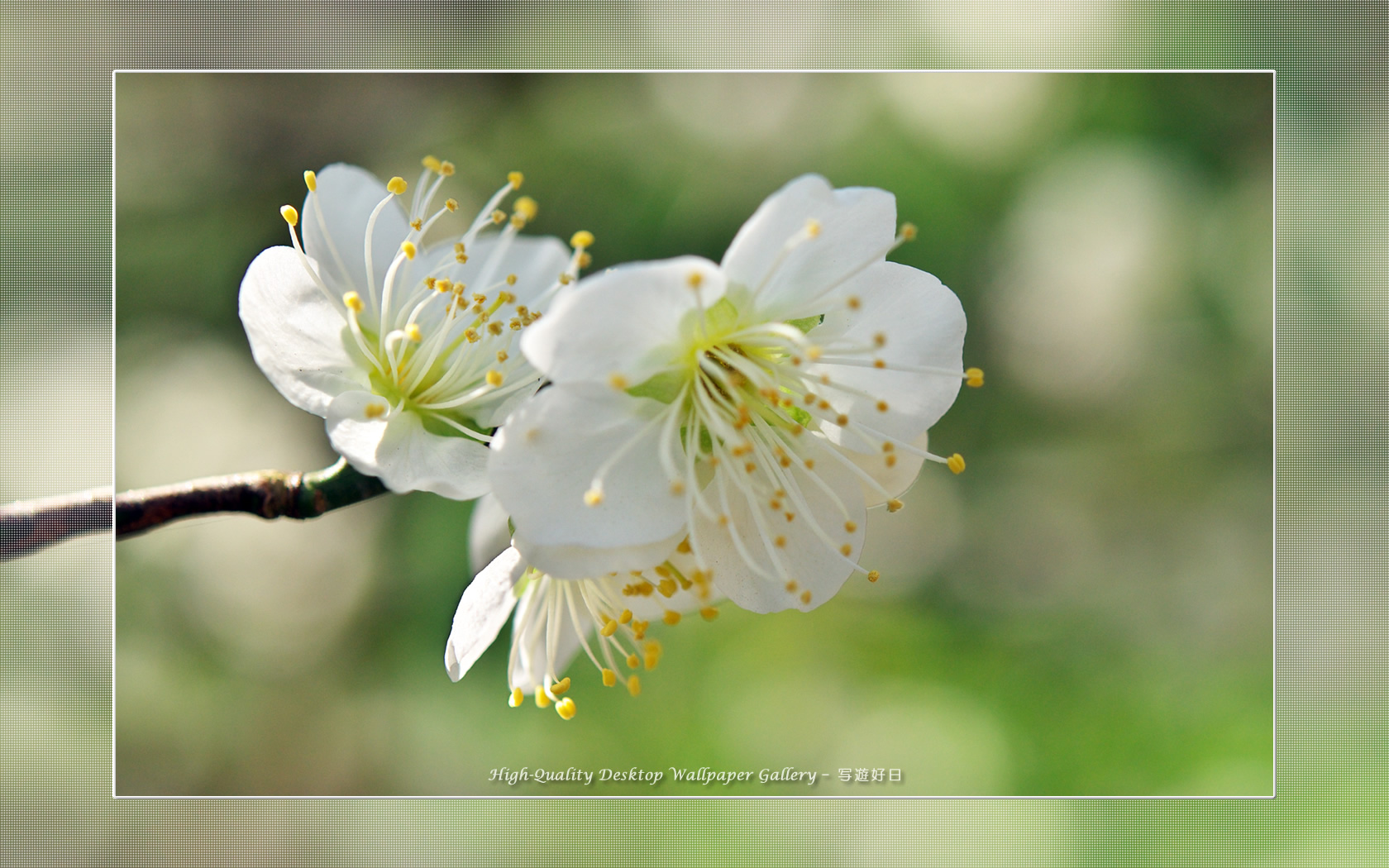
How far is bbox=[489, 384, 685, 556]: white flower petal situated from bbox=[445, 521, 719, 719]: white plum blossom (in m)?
0.09

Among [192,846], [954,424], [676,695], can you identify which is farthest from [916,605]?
[192,846]

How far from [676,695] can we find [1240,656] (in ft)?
4.12

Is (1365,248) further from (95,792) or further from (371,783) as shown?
(371,783)

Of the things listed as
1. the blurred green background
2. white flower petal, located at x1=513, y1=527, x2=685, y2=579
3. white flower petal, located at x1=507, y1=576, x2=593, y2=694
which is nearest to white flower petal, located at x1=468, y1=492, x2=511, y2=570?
white flower petal, located at x1=507, y1=576, x2=593, y2=694

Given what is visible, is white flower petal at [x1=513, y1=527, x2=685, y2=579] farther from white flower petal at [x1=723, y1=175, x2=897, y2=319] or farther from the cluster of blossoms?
white flower petal at [x1=723, y1=175, x2=897, y2=319]

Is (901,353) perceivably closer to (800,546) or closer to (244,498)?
(800,546)

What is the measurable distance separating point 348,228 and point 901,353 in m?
0.60

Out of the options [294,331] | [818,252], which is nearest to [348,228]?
[294,331]

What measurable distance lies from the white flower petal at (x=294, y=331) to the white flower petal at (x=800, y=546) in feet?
1.29

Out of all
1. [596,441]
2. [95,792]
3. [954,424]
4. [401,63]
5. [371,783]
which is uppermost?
[401,63]

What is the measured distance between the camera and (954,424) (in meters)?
2.50

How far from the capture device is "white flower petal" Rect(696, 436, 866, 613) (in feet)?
2.63

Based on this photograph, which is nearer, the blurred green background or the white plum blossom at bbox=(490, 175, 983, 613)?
the white plum blossom at bbox=(490, 175, 983, 613)

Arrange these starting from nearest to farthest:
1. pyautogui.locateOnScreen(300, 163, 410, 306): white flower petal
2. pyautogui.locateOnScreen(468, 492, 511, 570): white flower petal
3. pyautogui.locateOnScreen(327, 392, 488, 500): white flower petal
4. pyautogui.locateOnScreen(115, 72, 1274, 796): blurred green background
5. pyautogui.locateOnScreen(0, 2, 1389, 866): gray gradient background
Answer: pyautogui.locateOnScreen(327, 392, 488, 500): white flower petal < pyautogui.locateOnScreen(300, 163, 410, 306): white flower petal < pyautogui.locateOnScreen(468, 492, 511, 570): white flower petal < pyautogui.locateOnScreen(0, 2, 1389, 866): gray gradient background < pyautogui.locateOnScreen(115, 72, 1274, 796): blurred green background
